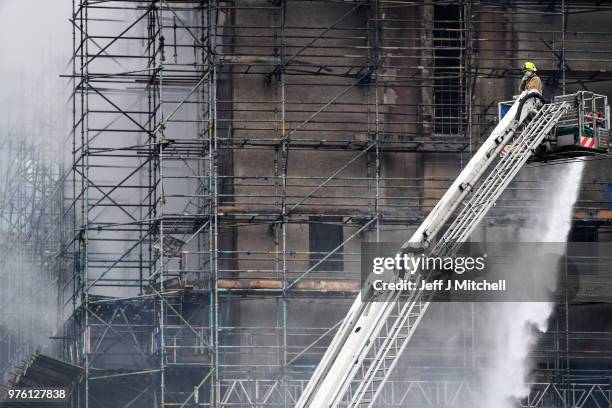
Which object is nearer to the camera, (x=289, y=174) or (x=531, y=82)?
(x=531, y=82)

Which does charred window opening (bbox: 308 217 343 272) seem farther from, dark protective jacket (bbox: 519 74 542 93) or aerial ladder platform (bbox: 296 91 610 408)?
dark protective jacket (bbox: 519 74 542 93)

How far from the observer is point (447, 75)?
50688 millimetres

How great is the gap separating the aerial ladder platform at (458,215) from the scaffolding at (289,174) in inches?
275

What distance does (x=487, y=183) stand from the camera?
128 ft

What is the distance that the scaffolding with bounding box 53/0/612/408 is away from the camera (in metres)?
46.9

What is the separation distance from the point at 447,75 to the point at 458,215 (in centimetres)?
1244

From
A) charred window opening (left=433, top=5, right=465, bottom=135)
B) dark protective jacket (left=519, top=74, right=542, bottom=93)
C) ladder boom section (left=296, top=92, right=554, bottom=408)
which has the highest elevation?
charred window opening (left=433, top=5, right=465, bottom=135)

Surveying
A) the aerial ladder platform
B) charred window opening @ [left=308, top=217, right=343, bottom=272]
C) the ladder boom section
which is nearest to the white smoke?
charred window opening @ [left=308, top=217, right=343, bottom=272]

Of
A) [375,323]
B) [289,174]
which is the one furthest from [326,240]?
[375,323]

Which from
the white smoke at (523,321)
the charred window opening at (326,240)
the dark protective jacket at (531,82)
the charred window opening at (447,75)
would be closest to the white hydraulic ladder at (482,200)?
the dark protective jacket at (531,82)

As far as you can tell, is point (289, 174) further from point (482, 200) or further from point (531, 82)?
point (482, 200)

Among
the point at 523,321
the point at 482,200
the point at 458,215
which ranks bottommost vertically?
the point at 523,321

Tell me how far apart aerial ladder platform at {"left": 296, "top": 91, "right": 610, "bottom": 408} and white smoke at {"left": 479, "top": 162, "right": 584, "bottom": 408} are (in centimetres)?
726

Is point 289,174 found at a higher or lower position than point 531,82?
lower
